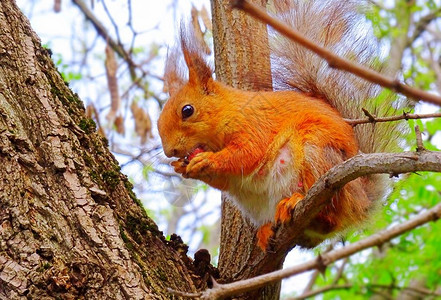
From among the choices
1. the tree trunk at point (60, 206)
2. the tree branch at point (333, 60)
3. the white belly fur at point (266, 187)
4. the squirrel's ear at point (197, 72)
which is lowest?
the tree branch at point (333, 60)

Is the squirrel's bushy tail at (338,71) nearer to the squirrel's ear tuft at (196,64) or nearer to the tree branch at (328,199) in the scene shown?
the squirrel's ear tuft at (196,64)

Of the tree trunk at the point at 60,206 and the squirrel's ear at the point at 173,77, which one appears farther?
the squirrel's ear at the point at 173,77

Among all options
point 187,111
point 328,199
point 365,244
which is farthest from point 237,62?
point 365,244

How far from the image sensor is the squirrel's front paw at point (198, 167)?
2.30 meters

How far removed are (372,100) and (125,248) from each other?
4.04 ft

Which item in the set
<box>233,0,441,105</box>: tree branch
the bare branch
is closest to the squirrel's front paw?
the bare branch

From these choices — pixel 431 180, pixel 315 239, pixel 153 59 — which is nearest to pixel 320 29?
pixel 315 239

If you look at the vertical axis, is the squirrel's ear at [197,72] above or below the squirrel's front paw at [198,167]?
above

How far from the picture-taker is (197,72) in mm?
2613

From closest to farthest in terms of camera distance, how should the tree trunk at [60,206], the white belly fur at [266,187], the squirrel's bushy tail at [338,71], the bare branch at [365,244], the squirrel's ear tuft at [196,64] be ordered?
the bare branch at [365,244] → the tree trunk at [60,206] → the white belly fur at [266,187] → the squirrel's bushy tail at [338,71] → the squirrel's ear tuft at [196,64]

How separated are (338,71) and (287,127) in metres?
0.35

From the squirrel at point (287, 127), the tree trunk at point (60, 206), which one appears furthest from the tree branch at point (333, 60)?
the squirrel at point (287, 127)

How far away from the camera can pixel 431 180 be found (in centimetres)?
364

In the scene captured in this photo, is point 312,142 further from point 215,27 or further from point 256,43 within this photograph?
point 215,27
